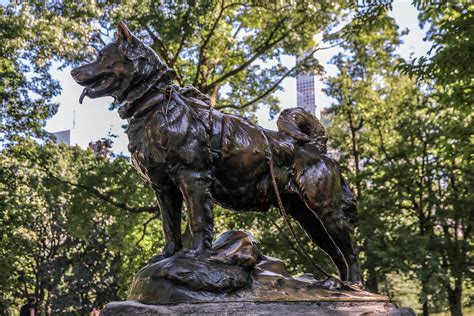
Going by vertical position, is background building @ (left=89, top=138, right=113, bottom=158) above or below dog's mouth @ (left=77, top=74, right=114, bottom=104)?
above

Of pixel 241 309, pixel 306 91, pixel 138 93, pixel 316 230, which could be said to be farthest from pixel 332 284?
pixel 306 91

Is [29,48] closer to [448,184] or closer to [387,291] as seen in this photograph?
[448,184]

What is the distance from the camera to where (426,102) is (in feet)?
62.5

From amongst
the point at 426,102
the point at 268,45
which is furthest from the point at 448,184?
the point at 268,45

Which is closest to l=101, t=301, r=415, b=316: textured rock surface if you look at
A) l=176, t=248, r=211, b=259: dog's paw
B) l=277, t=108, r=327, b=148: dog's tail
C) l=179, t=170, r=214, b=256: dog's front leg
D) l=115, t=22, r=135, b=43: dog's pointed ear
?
l=176, t=248, r=211, b=259: dog's paw

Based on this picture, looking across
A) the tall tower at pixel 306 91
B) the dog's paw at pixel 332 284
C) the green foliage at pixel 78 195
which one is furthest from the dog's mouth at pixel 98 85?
the tall tower at pixel 306 91

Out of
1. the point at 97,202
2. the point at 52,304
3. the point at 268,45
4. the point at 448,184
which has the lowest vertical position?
the point at 52,304

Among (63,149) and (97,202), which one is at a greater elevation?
(63,149)

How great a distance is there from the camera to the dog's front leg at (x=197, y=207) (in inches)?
159

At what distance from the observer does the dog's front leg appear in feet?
13.2

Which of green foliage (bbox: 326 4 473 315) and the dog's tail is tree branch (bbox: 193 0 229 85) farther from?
the dog's tail

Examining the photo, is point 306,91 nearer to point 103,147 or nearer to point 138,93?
point 103,147

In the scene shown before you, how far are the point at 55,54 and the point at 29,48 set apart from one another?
0.72m

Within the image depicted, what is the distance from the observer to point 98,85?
4324 mm
